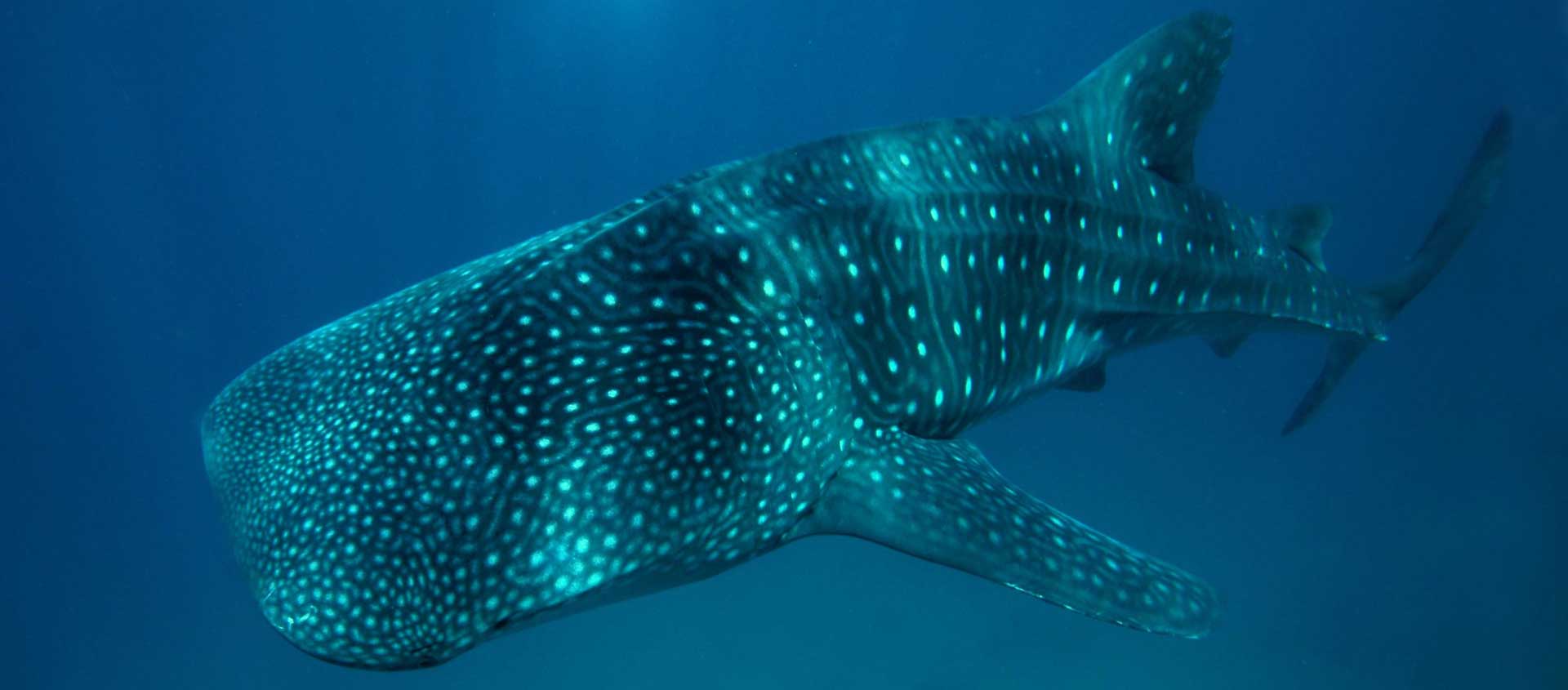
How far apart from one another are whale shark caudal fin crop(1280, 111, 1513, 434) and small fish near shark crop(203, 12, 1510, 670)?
268 centimetres

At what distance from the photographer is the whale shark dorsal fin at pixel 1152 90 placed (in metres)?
4.66

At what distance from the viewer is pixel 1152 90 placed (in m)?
4.80

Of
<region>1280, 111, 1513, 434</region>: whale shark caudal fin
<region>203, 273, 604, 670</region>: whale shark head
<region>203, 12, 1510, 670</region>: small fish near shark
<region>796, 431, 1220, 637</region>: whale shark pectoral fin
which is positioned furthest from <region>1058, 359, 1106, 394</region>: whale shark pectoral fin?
<region>203, 273, 604, 670</region>: whale shark head

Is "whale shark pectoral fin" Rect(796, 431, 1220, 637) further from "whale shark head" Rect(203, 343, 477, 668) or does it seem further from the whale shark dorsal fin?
the whale shark dorsal fin

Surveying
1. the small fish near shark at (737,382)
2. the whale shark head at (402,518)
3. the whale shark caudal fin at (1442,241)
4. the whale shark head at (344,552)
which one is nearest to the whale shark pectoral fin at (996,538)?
the small fish near shark at (737,382)

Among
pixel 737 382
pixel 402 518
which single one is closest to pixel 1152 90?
pixel 737 382

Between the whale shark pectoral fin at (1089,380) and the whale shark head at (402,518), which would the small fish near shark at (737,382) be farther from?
the whale shark pectoral fin at (1089,380)

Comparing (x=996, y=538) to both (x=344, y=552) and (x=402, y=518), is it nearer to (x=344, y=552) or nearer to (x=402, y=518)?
(x=402, y=518)

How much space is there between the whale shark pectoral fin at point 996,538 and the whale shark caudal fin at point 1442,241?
157 inches

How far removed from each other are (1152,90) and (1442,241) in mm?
3968

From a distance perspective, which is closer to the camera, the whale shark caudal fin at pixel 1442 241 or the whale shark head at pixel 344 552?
the whale shark head at pixel 344 552

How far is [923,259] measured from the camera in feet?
12.7

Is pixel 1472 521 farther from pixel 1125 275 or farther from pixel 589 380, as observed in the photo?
pixel 589 380

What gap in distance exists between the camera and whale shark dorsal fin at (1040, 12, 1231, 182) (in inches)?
183
